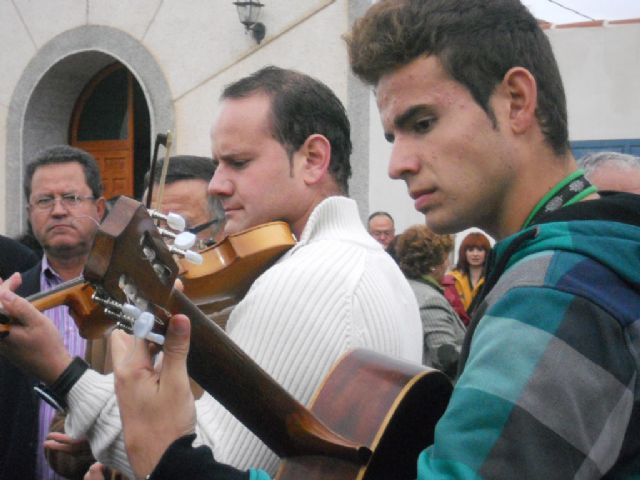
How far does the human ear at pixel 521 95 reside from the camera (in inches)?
57.1

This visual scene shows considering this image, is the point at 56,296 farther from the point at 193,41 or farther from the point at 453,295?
the point at 193,41

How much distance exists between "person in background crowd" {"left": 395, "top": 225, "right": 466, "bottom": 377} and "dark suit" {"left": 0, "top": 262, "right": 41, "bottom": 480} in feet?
6.15

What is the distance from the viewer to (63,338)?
294 centimetres

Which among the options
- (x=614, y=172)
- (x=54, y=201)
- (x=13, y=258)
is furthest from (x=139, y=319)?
(x=13, y=258)

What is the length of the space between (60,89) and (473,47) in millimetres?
8727

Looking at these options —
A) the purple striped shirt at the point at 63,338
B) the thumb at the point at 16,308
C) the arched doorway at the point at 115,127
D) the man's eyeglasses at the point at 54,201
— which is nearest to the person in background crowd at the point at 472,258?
the man's eyeglasses at the point at 54,201

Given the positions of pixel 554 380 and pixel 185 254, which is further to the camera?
pixel 185 254

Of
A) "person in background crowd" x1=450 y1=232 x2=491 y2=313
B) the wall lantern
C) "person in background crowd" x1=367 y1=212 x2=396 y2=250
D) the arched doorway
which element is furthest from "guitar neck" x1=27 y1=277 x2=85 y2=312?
the arched doorway

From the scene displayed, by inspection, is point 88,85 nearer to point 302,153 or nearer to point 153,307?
point 302,153

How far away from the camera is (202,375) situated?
153 cm

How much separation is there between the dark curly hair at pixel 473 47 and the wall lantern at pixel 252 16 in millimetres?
6604

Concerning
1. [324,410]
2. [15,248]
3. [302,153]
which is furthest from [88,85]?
[324,410]

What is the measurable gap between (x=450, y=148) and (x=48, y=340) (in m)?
0.95

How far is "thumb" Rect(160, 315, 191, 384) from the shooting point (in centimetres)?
138
